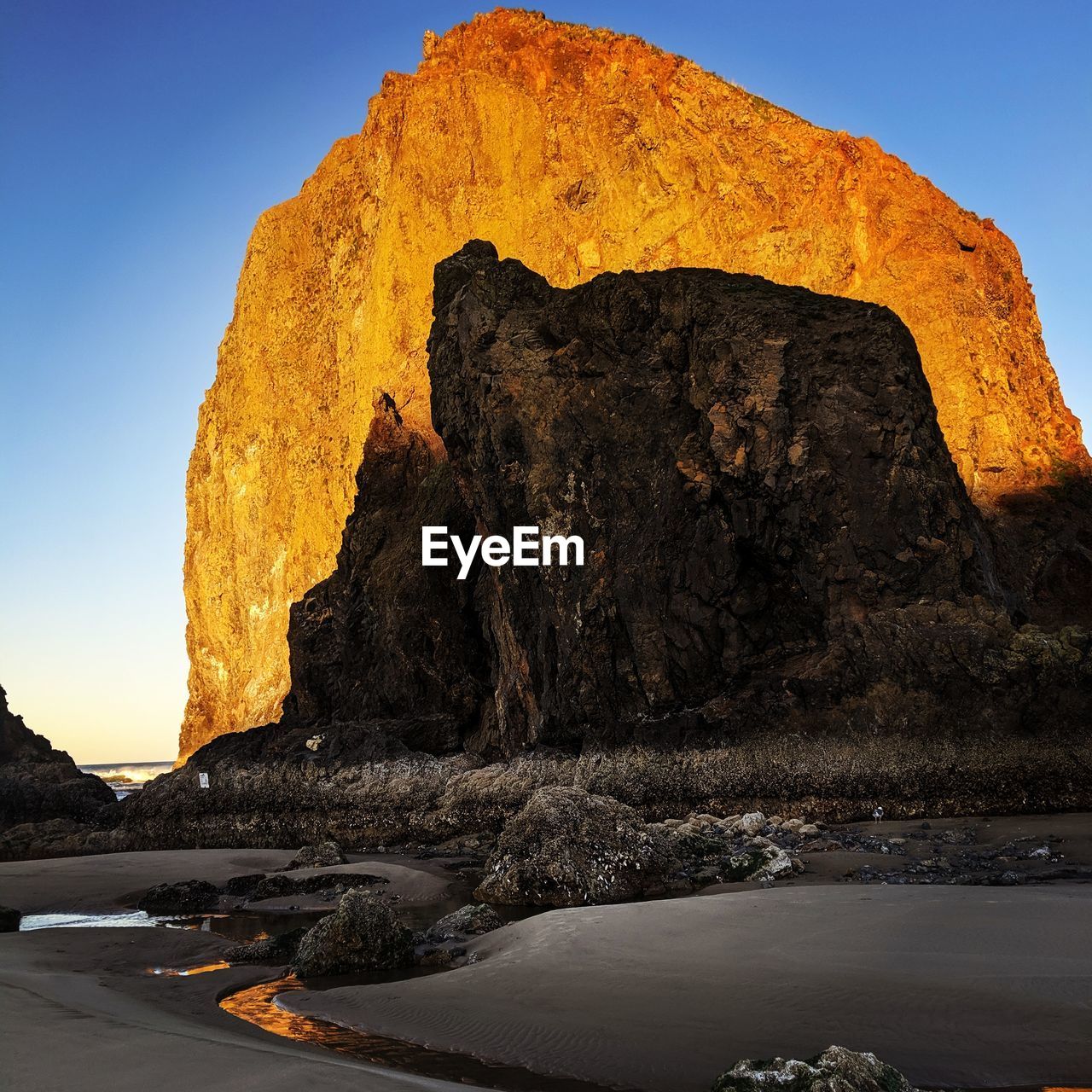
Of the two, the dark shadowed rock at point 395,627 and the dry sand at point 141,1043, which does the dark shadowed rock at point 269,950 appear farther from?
the dark shadowed rock at point 395,627

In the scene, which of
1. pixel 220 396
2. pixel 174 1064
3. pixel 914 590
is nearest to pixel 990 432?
pixel 914 590

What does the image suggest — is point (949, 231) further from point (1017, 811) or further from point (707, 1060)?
point (707, 1060)

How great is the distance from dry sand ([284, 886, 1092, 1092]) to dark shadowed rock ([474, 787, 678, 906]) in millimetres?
3407

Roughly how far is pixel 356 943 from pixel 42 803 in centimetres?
2896

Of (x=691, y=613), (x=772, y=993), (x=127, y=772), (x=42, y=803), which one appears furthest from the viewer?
(x=127, y=772)

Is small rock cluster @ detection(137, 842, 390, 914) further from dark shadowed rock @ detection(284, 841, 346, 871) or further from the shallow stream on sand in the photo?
dark shadowed rock @ detection(284, 841, 346, 871)

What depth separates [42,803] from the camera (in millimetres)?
31766

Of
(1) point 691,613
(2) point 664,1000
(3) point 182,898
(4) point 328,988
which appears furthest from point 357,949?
(1) point 691,613

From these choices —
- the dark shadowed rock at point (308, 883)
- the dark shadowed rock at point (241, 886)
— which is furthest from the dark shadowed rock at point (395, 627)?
the dark shadowed rock at point (308, 883)

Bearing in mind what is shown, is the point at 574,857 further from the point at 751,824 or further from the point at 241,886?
the point at 241,886

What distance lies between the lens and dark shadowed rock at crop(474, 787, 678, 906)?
1166cm

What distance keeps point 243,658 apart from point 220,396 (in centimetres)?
2010

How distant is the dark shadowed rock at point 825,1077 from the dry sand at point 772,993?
507 millimetres

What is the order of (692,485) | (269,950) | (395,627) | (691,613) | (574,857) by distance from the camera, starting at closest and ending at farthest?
(269,950)
(574,857)
(691,613)
(692,485)
(395,627)
